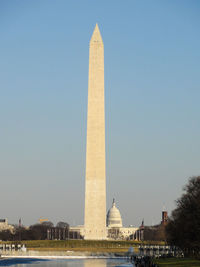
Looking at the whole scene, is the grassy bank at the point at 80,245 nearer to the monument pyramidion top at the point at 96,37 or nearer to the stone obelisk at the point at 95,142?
the stone obelisk at the point at 95,142

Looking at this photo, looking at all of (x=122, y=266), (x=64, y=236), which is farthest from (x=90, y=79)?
(x=64, y=236)

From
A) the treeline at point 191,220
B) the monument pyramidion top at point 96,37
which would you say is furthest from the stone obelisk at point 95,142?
the treeline at point 191,220

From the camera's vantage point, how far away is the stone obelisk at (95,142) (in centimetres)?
10325

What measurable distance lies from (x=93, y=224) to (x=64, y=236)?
162 ft

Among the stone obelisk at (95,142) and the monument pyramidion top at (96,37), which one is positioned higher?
the monument pyramidion top at (96,37)

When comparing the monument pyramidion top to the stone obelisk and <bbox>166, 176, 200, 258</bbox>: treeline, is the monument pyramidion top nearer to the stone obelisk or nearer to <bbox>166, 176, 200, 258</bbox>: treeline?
the stone obelisk

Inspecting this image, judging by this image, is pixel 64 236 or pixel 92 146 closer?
pixel 92 146

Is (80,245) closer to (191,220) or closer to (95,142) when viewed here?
(95,142)

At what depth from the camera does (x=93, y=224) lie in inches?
4166

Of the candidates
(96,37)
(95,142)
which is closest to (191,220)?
(95,142)

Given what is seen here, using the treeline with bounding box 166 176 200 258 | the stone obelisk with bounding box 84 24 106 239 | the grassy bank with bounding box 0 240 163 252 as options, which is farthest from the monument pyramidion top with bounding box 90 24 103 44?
the treeline with bounding box 166 176 200 258

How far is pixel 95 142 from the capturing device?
103250 millimetres

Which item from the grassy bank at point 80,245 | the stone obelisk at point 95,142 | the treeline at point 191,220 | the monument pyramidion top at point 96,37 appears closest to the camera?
the treeline at point 191,220

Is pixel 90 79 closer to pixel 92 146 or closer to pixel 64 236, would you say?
pixel 92 146
